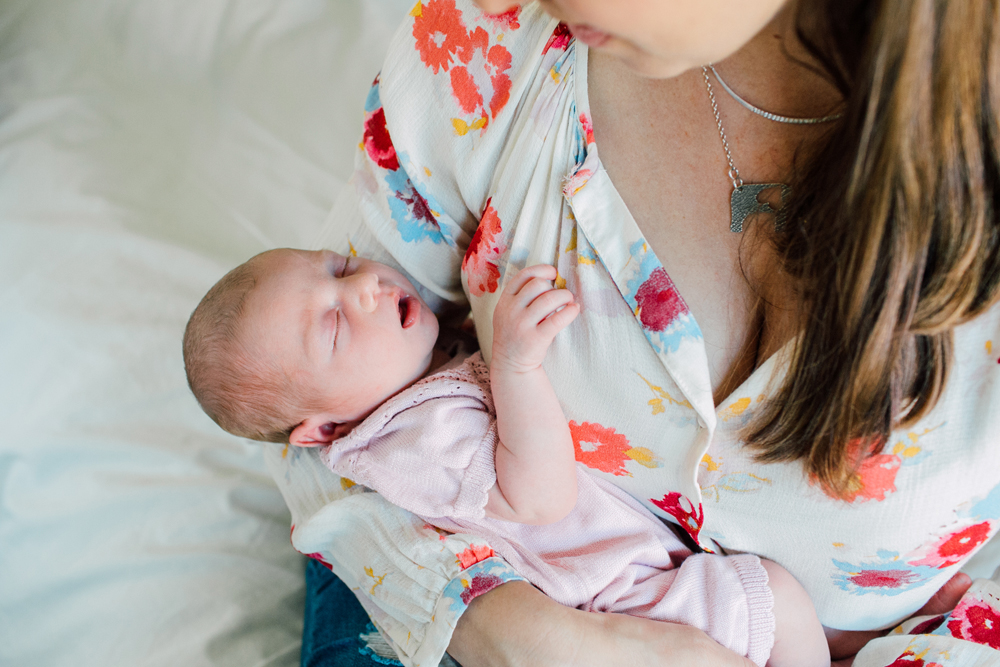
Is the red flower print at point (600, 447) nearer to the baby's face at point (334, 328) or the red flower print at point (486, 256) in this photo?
the red flower print at point (486, 256)

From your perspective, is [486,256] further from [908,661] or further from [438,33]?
[908,661]

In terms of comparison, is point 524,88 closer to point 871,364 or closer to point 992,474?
point 871,364

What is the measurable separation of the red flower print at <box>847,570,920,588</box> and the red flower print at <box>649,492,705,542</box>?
18 cm

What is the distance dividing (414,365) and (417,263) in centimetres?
16

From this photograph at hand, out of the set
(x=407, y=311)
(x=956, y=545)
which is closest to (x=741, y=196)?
(x=956, y=545)

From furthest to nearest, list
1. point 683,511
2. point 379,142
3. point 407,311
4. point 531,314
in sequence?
1. point 407,311
2. point 379,142
3. point 683,511
4. point 531,314

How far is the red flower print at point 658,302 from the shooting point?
2.38 ft

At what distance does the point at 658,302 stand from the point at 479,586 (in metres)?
0.42

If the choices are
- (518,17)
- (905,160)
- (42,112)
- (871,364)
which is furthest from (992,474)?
(42,112)

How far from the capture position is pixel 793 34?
2.15 ft

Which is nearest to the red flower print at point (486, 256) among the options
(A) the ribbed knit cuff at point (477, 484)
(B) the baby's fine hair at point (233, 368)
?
(A) the ribbed knit cuff at point (477, 484)

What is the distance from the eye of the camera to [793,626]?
0.88 meters

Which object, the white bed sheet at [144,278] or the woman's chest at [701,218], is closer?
the woman's chest at [701,218]

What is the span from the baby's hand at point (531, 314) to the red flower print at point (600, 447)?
0.33 ft
